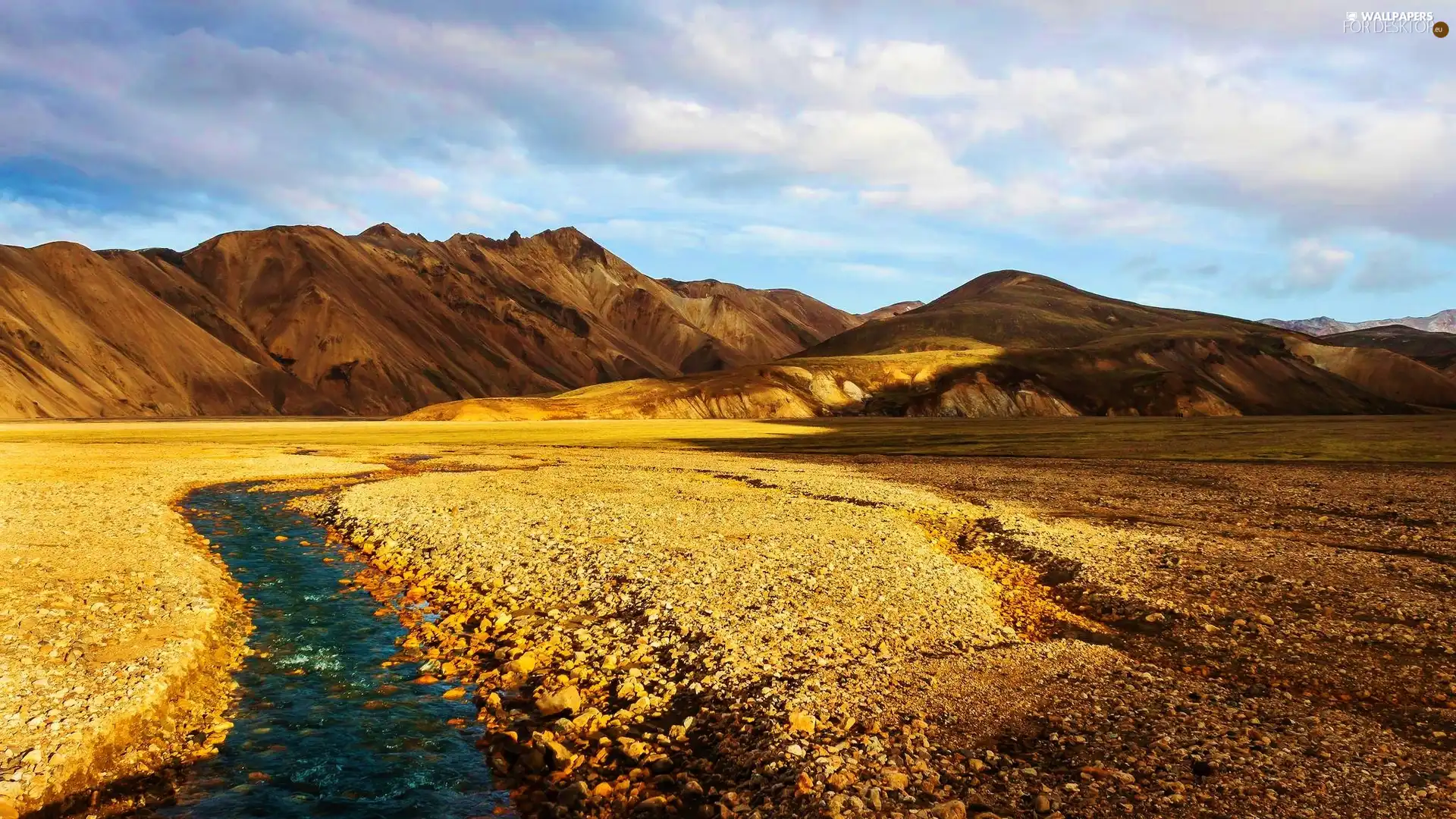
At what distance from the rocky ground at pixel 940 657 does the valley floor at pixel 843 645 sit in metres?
0.08

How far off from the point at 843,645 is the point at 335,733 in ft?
31.0

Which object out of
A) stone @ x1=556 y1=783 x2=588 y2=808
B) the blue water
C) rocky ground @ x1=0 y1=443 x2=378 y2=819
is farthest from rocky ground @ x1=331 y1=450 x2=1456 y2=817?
rocky ground @ x1=0 y1=443 x2=378 y2=819

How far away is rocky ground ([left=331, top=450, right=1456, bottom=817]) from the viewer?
11047 mm

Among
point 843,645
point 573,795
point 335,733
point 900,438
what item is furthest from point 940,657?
point 900,438

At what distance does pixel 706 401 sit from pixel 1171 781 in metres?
172

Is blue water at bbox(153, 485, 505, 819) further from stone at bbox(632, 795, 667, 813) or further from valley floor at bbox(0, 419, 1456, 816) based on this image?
stone at bbox(632, 795, 667, 813)

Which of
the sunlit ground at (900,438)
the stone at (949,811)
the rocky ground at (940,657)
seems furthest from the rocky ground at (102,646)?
the sunlit ground at (900,438)

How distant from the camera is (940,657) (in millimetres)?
16266

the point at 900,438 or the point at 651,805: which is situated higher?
the point at 900,438

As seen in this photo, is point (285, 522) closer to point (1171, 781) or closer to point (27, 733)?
point (27, 733)

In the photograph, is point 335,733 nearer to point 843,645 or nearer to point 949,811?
point 843,645

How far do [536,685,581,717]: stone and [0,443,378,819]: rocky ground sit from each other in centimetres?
523

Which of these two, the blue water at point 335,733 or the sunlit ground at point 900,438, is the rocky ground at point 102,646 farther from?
the sunlit ground at point 900,438

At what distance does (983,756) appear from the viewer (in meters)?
11.7
